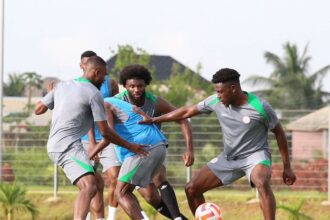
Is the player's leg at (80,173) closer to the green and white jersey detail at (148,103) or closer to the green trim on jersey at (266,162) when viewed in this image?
the green and white jersey detail at (148,103)

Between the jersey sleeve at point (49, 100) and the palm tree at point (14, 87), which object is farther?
the palm tree at point (14, 87)

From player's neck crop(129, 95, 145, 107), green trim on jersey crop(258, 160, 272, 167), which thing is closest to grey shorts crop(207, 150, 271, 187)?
green trim on jersey crop(258, 160, 272, 167)

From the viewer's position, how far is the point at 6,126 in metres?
27.4

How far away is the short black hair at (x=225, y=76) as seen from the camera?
12.5 m

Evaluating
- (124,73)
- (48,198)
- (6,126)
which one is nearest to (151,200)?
(124,73)

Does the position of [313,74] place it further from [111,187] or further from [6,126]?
[111,187]

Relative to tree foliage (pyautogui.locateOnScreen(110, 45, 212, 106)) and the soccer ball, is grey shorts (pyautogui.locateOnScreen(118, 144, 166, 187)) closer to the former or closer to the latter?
the soccer ball

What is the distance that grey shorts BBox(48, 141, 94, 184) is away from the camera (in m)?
11.8

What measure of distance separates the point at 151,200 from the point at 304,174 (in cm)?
1085

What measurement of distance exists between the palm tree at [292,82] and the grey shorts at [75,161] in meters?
Result: 49.1

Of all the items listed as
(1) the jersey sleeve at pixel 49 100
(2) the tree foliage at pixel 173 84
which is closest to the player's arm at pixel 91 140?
(1) the jersey sleeve at pixel 49 100

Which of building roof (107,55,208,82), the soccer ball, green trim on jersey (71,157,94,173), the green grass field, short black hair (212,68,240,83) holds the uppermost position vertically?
building roof (107,55,208,82)

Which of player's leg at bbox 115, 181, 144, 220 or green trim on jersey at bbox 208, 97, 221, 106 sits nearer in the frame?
player's leg at bbox 115, 181, 144, 220

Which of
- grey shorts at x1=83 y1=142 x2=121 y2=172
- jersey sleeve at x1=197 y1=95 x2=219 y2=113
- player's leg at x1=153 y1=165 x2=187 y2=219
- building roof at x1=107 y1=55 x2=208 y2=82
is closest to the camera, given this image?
jersey sleeve at x1=197 y1=95 x2=219 y2=113
